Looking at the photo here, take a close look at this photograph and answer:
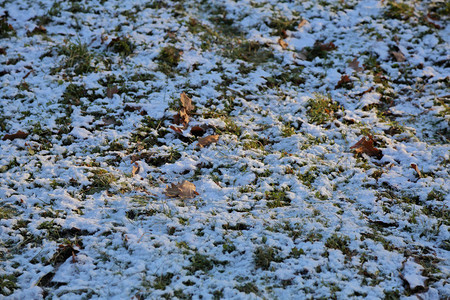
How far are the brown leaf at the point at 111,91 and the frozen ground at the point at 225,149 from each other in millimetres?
14

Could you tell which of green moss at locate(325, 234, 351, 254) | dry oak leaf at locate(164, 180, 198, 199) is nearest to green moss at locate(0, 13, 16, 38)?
dry oak leaf at locate(164, 180, 198, 199)

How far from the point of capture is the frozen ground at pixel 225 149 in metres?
2.64

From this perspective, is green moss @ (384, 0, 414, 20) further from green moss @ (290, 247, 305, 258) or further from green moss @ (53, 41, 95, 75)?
green moss @ (290, 247, 305, 258)

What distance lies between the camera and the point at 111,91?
464 cm

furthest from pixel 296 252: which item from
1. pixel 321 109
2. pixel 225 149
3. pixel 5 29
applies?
pixel 5 29

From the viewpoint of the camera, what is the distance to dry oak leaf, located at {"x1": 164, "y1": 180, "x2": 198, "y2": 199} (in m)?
3.36

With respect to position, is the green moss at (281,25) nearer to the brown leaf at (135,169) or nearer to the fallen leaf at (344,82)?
the fallen leaf at (344,82)

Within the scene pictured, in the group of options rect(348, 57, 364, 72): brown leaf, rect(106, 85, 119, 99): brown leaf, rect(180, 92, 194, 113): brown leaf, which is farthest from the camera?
rect(348, 57, 364, 72): brown leaf

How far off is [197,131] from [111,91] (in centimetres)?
134

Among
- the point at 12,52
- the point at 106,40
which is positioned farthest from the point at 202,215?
the point at 12,52

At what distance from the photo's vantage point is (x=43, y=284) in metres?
2.56

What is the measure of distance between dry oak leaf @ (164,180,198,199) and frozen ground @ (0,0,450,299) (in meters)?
0.03

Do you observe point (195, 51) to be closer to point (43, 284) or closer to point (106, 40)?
point (106, 40)

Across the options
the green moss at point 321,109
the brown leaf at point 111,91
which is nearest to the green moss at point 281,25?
the green moss at point 321,109
